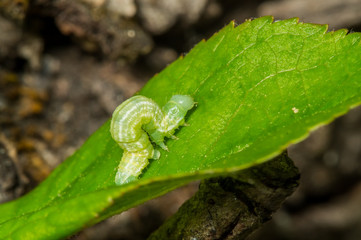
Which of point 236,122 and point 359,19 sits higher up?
point 359,19

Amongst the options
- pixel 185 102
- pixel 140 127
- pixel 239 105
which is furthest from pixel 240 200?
pixel 140 127

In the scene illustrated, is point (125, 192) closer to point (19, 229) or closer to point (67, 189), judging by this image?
point (19, 229)

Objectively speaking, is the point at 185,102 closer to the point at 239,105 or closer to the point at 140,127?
the point at 239,105

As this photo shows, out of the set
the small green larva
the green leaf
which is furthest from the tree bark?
the small green larva

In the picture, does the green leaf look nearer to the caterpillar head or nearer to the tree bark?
the caterpillar head

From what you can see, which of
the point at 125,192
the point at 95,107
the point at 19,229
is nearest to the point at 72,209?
the point at 125,192

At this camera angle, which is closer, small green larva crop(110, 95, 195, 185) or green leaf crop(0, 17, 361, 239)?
green leaf crop(0, 17, 361, 239)
